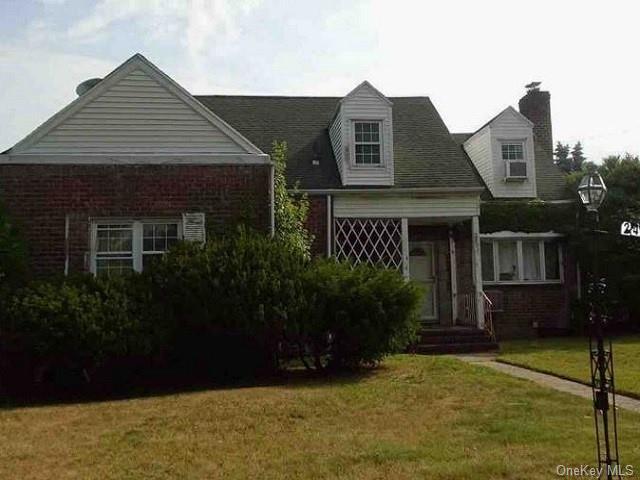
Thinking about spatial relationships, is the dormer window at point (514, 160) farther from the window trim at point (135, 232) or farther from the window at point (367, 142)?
the window trim at point (135, 232)

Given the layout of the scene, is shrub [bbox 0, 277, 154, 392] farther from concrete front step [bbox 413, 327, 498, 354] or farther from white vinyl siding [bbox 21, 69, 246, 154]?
concrete front step [bbox 413, 327, 498, 354]

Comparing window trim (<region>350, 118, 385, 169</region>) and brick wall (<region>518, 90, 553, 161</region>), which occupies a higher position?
brick wall (<region>518, 90, 553, 161</region>)

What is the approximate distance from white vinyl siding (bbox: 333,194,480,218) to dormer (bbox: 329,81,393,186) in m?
0.82

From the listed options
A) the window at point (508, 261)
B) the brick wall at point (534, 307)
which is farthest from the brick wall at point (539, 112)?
the brick wall at point (534, 307)

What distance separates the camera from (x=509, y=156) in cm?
2069

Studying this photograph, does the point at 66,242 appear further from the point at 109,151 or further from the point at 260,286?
the point at 260,286

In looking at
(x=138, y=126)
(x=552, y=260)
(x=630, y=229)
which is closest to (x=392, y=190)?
(x=552, y=260)

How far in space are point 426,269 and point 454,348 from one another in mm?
3879

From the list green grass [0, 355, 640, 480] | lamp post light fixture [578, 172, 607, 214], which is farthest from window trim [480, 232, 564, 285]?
lamp post light fixture [578, 172, 607, 214]

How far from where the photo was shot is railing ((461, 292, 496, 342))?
56.1ft

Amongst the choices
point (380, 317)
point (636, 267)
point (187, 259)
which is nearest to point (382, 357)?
point (380, 317)

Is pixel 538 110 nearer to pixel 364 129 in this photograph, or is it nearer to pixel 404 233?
pixel 364 129

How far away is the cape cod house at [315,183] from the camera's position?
13.2m

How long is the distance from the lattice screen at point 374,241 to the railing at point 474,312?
2.06 meters
